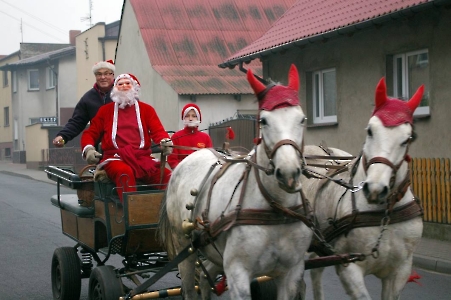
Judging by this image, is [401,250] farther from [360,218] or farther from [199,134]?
[199,134]

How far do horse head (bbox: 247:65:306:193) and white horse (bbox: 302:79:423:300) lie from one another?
0.60m

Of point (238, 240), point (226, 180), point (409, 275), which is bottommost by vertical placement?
point (409, 275)

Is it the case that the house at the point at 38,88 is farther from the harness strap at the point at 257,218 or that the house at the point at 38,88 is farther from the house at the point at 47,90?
the harness strap at the point at 257,218

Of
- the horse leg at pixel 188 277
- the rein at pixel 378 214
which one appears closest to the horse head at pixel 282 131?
the rein at pixel 378 214

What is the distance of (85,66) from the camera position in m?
43.9

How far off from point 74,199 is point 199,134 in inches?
62.8

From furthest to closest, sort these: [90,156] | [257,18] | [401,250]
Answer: [257,18] < [90,156] < [401,250]

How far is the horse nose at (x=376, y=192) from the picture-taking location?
464cm

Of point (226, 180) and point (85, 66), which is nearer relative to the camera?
point (226, 180)

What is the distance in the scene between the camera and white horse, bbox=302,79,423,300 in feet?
15.7

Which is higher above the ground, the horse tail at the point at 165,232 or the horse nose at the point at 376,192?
the horse nose at the point at 376,192

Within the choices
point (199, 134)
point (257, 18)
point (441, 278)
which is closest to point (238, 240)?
point (199, 134)

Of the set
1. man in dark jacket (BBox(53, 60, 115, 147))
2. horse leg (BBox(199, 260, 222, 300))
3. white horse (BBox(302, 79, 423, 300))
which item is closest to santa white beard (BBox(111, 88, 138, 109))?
man in dark jacket (BBox(53, 60, 115, 147))

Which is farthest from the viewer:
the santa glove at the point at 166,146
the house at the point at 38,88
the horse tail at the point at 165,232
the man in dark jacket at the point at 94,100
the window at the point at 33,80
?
the window at the point at 33,80
